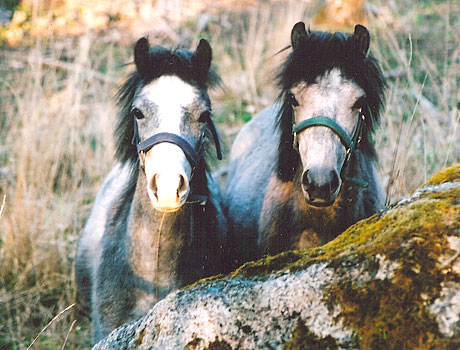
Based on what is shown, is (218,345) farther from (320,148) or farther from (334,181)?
(320,148)

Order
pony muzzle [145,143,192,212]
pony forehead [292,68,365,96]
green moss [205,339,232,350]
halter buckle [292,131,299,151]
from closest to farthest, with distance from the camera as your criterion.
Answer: green moss [205,339,232,350], pony muzzle [145,143,192,212], pony forehead [292,68,365,96], halter buckle [292,131,299,151]

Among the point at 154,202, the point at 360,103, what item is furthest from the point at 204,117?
the point at 360,103

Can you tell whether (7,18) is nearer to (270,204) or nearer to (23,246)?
(23,246)

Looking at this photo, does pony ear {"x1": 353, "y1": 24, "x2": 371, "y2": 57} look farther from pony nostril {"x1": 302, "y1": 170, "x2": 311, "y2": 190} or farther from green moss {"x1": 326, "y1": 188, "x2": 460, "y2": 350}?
green moss {"x1": 326, "y1": 188, "x2": 460, "y2": 350}

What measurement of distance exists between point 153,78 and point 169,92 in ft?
0.63

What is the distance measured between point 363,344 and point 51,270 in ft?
12.0

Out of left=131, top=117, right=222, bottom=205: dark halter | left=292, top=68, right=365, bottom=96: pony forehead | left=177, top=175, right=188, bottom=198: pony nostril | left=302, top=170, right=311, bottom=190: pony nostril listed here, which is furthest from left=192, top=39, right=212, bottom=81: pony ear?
left=302, top=170, right=311, bottom=190: pony nostril

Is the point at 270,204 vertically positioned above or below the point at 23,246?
above

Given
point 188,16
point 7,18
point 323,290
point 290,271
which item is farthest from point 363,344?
point 7,18

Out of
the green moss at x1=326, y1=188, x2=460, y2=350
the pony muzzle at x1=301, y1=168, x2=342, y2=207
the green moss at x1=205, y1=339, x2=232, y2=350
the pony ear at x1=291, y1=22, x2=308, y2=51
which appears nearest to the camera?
the green moss at x1=326, y1=188, x2=460, y2=350

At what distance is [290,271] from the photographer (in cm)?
169

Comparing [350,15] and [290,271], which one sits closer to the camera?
[290,271]

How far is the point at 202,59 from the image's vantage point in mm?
3172

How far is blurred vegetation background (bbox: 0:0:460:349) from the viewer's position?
4.24m
